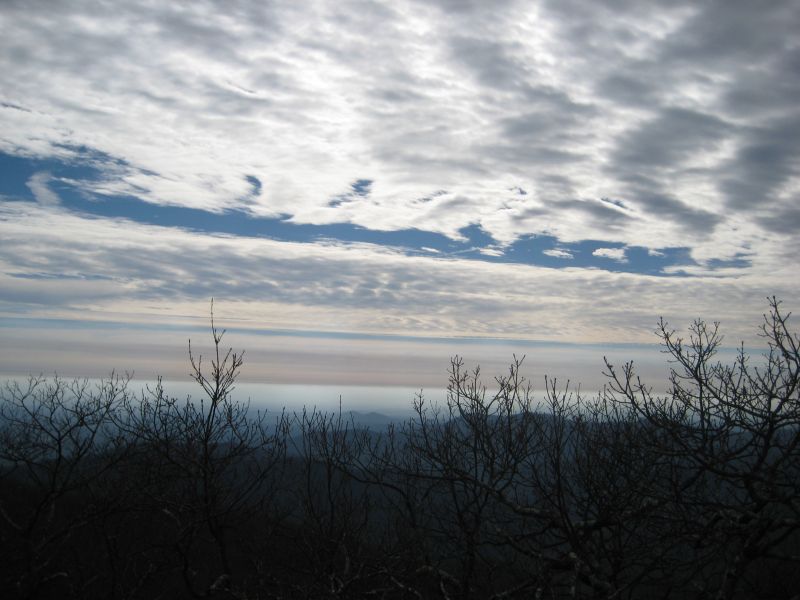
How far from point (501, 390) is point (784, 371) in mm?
7611

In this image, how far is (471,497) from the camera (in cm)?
1777

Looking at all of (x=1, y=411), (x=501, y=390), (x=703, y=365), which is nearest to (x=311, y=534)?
(x=501, y=390)

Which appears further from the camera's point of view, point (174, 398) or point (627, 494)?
point (174, 398)

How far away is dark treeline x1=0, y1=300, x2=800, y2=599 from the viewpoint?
9930 mm

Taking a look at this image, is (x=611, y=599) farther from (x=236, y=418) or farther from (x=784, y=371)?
(x=236, y=418)

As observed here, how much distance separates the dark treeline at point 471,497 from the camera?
993cm

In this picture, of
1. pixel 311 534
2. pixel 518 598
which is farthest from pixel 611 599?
pixel 311 534

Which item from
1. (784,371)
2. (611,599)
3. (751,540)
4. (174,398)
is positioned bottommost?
(611,599)

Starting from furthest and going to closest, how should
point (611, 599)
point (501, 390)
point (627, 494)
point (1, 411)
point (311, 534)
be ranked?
point (1, 411) < point (311, 534) < point (501, 390) < point (627, 494) < point (611, 599)

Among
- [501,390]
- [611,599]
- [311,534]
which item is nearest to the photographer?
[611,599]

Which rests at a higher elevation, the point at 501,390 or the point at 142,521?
the point at 501,390

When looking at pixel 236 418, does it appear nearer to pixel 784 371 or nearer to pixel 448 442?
pixel 448 442

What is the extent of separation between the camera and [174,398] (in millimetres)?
17875

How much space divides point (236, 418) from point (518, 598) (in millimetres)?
9345
